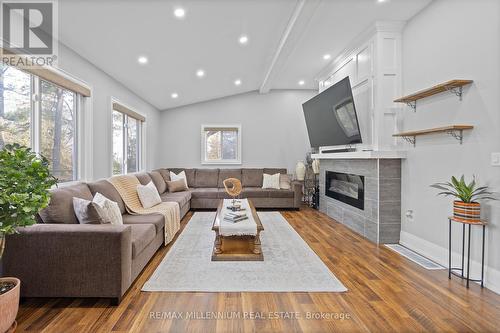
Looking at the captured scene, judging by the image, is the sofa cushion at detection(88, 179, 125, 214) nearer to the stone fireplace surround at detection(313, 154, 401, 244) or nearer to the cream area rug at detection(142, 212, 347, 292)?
the cream area rug at detection(142, 212, 347, 292)

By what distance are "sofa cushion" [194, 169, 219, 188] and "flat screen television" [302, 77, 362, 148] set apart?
247cm

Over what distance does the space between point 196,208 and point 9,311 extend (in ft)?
13.0

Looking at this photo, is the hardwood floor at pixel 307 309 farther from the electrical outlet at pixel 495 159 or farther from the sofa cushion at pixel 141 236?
the electrical outlet at pixel 495 159

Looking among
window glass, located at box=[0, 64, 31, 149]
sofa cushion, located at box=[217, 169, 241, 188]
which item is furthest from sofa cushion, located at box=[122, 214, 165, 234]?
sofa cushion, located at box=[217, 169, 241, 188]

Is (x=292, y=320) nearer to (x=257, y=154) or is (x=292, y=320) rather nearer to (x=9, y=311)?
(x=9, y=311)

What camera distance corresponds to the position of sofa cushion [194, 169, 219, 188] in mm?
6172

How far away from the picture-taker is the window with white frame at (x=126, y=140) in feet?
14.6

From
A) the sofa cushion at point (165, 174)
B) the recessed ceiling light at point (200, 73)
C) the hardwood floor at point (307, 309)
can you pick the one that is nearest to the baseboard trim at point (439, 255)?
the hardwood floor at point (307, 309)

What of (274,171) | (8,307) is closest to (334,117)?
(274,171)

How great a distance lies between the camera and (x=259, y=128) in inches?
261

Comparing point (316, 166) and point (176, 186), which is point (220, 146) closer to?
point (176, 186)

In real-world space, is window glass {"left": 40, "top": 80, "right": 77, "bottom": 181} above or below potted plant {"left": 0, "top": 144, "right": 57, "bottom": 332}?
above

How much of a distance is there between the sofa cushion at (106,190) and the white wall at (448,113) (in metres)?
3.70

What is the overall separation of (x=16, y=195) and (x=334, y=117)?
12.9 feet
